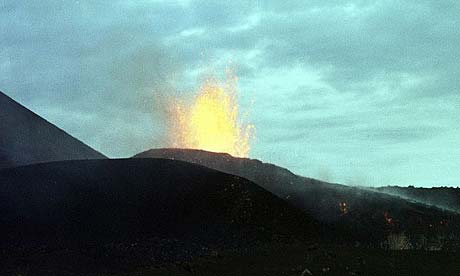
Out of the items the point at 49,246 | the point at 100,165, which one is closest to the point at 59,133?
the point at 100,165

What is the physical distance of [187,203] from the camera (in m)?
35.9

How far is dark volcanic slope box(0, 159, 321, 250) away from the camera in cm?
3152

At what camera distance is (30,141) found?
2859 inches

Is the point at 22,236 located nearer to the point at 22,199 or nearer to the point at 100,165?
the point at 22,199

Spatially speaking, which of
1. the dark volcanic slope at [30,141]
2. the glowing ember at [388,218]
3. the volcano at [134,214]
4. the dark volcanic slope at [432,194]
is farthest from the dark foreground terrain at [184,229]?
the dark volcanic slope at [30,141]

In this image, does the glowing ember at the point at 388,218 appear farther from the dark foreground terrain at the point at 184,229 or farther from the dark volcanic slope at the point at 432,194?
the dark volcanic slope at the point at 432,194

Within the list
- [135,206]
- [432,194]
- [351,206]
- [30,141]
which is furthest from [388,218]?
[30,141]

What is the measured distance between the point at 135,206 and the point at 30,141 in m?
41.5

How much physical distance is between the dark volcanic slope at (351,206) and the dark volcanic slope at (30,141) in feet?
66.0

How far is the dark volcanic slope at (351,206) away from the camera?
130 ft

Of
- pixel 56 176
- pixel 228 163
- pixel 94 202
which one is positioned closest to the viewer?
pixel 94 202

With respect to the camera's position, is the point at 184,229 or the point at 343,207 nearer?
the point at 184,229

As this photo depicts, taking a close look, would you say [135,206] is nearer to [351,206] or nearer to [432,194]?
[351,206]

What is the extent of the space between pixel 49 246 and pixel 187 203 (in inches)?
363
